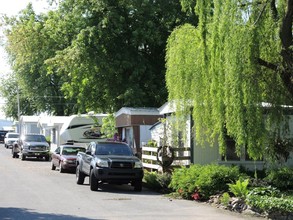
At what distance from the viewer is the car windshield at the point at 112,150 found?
19297 mm

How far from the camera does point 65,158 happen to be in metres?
26.7

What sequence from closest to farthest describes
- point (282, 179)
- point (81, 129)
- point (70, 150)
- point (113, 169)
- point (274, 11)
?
point (274, 11) → point (282, 179) → point (113, 169) → point (70, 150) → point (81, 129)

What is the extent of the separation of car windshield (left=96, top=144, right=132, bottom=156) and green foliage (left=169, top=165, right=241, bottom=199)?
3633mm

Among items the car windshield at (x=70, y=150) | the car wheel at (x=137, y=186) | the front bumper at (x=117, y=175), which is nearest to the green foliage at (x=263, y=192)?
the front bumper at (x=117, y=175)

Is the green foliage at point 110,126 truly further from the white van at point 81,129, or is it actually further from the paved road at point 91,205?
the paved road at point 91,205

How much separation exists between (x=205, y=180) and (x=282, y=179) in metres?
2.69

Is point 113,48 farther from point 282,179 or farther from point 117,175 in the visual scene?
point 282,179

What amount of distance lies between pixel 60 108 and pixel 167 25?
37.9 metres

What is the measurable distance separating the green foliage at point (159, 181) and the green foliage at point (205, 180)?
1.58 metres

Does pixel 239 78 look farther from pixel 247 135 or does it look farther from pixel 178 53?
pixel 178 53

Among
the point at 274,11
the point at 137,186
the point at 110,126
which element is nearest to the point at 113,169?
the point at 137,186

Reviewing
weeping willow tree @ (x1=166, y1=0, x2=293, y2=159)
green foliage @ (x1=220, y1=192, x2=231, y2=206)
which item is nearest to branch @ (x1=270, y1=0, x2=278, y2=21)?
weeping willow tree @ (x1=166, y1=0, x2=293, y2=159)

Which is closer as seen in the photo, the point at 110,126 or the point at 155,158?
the point at 155,158

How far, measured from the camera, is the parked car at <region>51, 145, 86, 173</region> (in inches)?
1041
